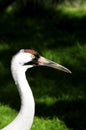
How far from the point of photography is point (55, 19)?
12422 millimetres

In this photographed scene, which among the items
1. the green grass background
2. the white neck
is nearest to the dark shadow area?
the green grass background

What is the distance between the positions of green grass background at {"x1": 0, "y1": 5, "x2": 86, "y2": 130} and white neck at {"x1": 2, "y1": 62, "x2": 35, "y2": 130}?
191cm

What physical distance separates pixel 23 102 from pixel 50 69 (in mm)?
4419

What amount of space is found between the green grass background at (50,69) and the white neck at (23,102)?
191 centimetres

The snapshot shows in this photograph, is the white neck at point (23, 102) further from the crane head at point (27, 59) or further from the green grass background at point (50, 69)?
the green grass background at point (50, 69)

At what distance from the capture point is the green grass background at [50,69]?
7918mm

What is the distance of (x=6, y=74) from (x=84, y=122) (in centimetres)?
232

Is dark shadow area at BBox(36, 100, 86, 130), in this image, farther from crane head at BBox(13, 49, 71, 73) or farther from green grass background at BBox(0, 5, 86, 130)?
crane head at BBox(13, 49, 71, 73)

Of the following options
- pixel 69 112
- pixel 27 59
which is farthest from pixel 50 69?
pixel 27 59

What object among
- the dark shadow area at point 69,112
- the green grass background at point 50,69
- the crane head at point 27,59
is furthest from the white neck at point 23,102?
the dark shadow area at point 69,112

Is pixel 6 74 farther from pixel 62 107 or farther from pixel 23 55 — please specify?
pixel 23 55

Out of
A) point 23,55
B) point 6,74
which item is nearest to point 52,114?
point 6,74

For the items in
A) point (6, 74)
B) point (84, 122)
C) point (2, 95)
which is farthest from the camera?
point (6, 74)

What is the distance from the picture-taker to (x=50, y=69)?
32.4 feet
